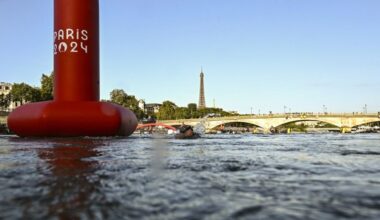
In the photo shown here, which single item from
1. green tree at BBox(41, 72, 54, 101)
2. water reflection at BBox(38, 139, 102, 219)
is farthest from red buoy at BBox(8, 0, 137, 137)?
green tree at BBox(41, 72, 54, 101)

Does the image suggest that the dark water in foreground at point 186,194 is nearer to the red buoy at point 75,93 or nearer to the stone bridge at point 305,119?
the red buoy at point 75,93

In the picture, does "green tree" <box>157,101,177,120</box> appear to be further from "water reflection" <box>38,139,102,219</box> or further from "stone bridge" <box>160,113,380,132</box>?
"water reflection" <box>38,139,102,219</box>

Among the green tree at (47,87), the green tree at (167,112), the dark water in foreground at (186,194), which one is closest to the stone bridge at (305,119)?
the green tree at (167,112)

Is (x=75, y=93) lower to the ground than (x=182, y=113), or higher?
lower

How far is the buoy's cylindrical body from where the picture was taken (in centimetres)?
2366

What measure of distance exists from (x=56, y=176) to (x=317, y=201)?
137 inches

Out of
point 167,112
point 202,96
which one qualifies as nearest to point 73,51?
point 167,112

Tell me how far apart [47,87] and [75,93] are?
5409 centimetres

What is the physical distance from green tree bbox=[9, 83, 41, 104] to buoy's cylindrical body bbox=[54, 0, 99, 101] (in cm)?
5574

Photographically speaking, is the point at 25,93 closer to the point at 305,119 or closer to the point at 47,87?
the point at 47,87

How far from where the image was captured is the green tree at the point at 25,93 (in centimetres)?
7700

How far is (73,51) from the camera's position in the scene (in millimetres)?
23656

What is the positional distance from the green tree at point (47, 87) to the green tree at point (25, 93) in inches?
99.9

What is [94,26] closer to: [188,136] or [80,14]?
[80,14]
